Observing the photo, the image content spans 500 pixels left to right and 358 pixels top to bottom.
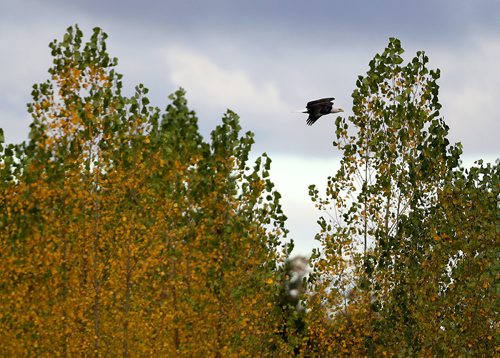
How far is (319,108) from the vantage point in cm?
2791

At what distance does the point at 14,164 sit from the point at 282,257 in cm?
975

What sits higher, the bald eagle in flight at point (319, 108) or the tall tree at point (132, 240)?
the bald eagle in flight at point (319, 108)

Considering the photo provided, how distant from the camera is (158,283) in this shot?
81.1ft

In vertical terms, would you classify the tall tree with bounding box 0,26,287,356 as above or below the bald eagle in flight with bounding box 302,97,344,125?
below

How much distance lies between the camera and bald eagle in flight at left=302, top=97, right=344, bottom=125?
27.6 m

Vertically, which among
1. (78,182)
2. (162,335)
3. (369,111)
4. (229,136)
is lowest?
(162,335)

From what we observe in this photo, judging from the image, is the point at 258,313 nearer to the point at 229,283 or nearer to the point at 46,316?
the point at 229,283

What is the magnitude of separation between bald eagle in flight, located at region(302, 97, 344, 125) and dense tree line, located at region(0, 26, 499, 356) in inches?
95.2

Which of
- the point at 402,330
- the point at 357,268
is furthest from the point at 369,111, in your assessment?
the point at 402,330

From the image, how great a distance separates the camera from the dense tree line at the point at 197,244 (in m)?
24.5

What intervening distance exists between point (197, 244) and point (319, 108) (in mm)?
5802

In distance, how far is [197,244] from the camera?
994 inches

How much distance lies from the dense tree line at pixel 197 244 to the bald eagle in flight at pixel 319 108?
95.2 inches

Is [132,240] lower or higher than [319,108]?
lower
